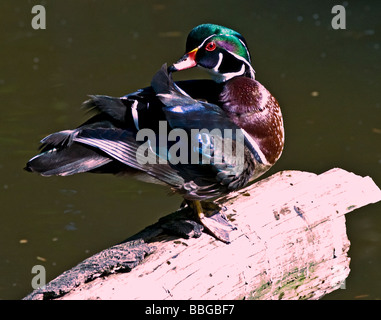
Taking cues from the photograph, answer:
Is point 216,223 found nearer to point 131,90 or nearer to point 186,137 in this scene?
point 186,137

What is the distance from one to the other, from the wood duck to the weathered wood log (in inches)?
4.1

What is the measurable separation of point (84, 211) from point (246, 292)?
1.74 meters

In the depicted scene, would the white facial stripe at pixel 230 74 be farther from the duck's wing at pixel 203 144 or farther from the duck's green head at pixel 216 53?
the duck's wing at pixel 203 144

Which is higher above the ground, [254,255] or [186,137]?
[186,137]

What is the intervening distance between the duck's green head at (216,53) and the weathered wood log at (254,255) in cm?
46

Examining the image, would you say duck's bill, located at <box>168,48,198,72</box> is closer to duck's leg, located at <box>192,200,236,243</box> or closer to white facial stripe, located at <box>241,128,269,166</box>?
white facial stripe, located at <box>241,128,269,166</box>

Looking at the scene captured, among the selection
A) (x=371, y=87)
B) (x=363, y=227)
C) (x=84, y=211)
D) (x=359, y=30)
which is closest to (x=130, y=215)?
(x=84, y=211)

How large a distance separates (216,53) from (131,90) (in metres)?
2.37

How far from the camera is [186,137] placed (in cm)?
251

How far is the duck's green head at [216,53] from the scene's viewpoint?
2.73 m

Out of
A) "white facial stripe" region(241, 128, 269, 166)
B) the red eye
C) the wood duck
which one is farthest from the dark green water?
the red eye

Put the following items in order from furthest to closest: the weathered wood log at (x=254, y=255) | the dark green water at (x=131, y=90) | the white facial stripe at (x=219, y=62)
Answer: the dark green water at (x=131, y=90)
the white facial stripe at (x=219, y=62)
the weathered wood log at (x=254, y=255)

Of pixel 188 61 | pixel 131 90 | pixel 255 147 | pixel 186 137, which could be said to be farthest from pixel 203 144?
pixel 131 90

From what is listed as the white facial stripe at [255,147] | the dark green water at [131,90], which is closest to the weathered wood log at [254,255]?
the white facial stripe at [255,147]
